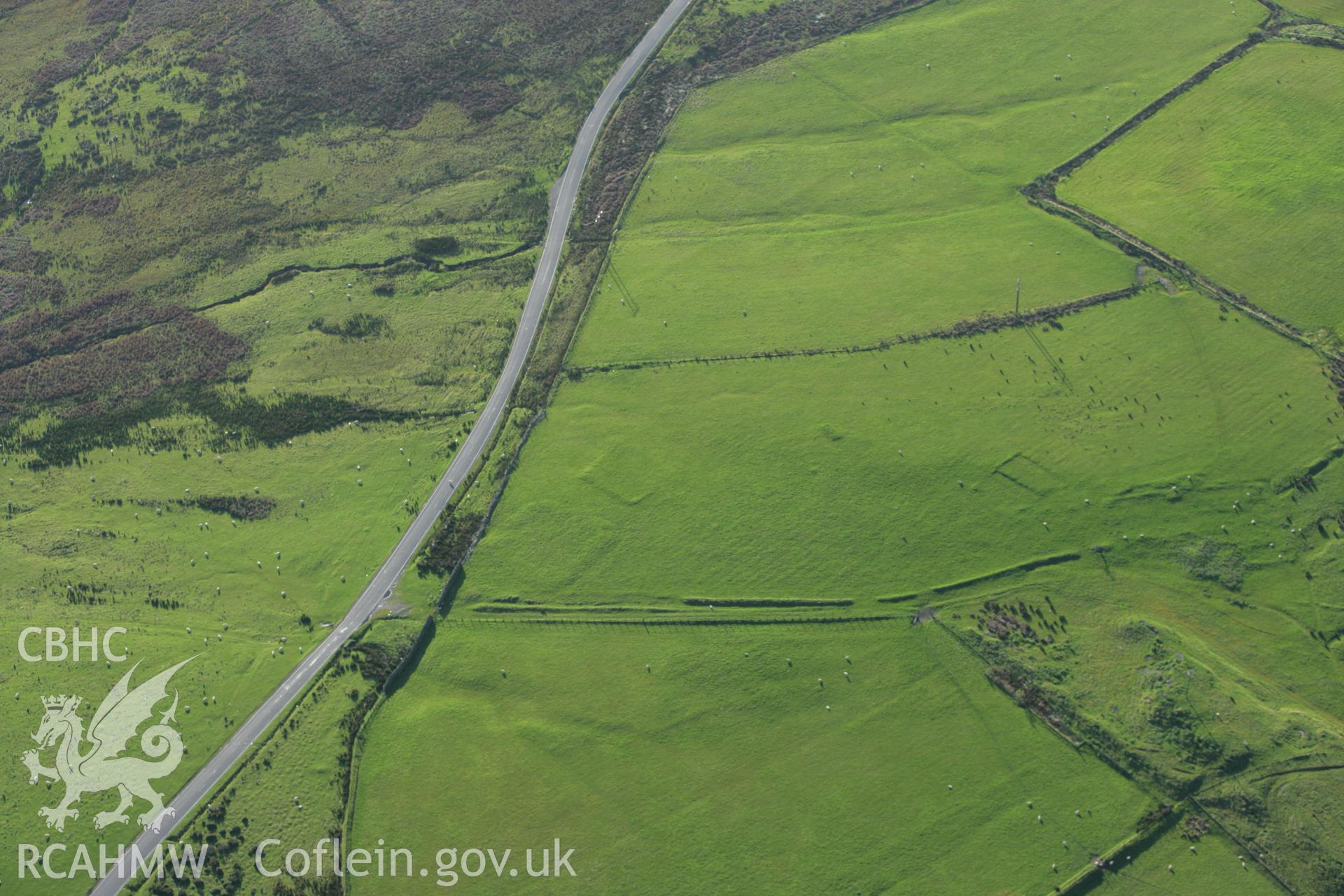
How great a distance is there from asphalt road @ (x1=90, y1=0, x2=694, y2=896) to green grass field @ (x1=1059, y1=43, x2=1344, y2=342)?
7934cm

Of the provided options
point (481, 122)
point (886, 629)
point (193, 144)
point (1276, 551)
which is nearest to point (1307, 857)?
point (1276, 551)

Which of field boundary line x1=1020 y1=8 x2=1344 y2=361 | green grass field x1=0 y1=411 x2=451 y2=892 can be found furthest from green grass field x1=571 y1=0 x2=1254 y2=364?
green grass field x1=0 y1=411 x2=451 y2=892

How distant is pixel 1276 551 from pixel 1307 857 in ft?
115

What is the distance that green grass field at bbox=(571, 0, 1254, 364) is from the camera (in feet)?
480

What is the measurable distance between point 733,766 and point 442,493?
2042 inches

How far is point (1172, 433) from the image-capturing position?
128 metres

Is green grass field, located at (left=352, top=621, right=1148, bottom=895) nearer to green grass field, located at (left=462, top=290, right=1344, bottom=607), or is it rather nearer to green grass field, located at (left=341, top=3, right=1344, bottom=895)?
green grass field, located at (left=341, top=3, right=1344, bottom=895)

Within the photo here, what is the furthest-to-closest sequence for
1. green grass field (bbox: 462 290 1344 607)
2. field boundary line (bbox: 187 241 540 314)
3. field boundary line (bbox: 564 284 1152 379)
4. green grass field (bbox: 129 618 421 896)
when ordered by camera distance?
field boundary line (bbox: 187 241 540 314) < field boundary line (bbox: 564 284 1152 379) < green grass field (bbox: 462 290 1344 607) < green grass field (bbox: 129 618 421 896)

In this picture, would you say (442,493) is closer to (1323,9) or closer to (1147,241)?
(1147,241)

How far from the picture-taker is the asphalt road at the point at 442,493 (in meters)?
110

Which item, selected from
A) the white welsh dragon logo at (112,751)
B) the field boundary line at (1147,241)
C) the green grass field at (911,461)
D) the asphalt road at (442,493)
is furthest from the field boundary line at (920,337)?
the white welsh dragon logo at (112,751)

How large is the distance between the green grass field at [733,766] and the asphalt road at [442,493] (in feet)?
37.7

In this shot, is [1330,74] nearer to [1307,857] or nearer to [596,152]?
[596,152]

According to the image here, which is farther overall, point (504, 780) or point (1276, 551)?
point (1276, 551)
